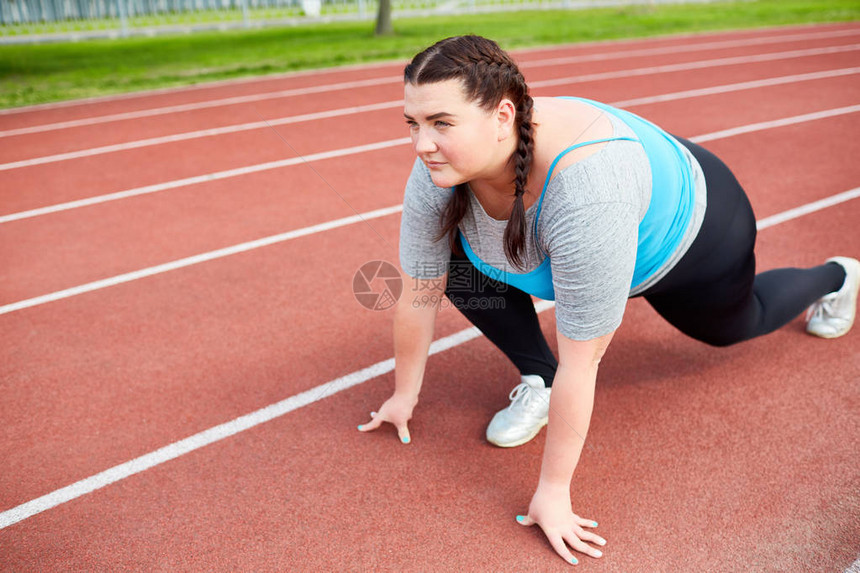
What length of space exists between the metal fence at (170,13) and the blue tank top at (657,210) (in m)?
16.2

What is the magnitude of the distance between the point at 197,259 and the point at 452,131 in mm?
3064

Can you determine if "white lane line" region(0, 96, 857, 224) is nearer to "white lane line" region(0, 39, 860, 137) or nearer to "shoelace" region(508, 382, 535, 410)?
"white lane line" region(0, 39, 860, 137)

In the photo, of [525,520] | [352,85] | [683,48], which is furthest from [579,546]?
[683,48]

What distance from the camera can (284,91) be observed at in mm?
9383

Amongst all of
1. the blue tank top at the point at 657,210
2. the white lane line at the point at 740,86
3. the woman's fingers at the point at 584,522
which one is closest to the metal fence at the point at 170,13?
the white lane line at the point at 740,86

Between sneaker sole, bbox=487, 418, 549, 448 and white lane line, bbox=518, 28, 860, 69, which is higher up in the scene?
white lane line, bbox=518, 28, 860, 69

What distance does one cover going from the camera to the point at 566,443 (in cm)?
214

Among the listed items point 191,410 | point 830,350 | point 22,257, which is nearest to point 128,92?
point 22,257

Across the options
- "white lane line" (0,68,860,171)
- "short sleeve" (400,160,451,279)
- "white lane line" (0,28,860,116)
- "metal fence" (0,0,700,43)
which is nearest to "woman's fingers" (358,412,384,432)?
"short sleeve" (400,160,451,279)

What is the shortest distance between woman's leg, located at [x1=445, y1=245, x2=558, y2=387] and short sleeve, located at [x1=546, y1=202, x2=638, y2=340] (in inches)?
24.3

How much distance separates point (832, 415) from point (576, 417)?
1.43 metres

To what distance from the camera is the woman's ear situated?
1.89 m

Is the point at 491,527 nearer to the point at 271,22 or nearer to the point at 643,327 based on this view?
the point at 643,327

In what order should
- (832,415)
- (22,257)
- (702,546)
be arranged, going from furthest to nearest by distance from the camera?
(22,257), (832,415), (702,546)
